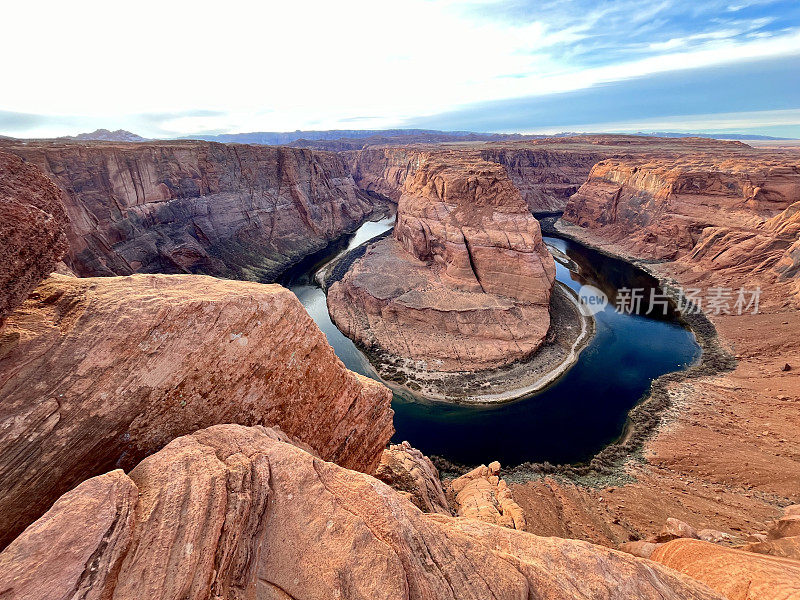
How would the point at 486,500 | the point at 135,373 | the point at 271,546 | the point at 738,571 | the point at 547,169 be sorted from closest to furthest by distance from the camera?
the point at 271,546 → the point at 135,373 → the point at 738,571 → the point at 486,500 → the point at 547,169

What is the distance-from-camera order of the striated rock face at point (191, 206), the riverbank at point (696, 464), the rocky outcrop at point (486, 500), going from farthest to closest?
the striated rock face at point (191, 206), the riverbank at point (696, 464), the rocky outcrop at point (486, 500)

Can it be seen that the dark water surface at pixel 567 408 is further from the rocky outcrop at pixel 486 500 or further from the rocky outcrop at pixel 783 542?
the rocky outcrop at pixel 783 542

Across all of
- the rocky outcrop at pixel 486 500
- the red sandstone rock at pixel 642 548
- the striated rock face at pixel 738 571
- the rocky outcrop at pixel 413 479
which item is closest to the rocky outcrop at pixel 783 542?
the striated rock face at pixel 738 571

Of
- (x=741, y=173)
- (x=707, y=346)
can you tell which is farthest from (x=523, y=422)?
(x=741, y=173)

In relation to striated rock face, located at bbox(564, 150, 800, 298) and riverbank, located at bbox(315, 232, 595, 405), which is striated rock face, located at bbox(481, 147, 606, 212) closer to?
striated rock face, located at bbox(564, 150, 800, 298)

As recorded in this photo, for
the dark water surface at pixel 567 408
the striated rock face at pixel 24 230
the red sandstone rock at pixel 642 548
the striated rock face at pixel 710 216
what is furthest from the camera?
the striated rock face at pixel 710 216

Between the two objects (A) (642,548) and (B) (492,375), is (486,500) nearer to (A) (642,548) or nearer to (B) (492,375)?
(A) (642,548)

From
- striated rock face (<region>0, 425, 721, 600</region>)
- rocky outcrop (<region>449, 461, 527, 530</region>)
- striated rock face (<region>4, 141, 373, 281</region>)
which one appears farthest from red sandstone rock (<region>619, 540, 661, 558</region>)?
striated rock face (<region>4, 141, 373, 281</region>)

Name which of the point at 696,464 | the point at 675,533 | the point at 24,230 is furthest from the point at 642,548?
the point at 24,230
